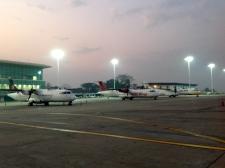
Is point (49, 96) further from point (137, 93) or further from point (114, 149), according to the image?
point (114, 149)

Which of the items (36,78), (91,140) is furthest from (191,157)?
(36,78)

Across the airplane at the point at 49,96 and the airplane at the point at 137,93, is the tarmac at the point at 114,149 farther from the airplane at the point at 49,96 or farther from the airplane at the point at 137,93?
the airplane at the point at 137,93

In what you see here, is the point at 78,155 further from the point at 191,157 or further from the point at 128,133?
the point at 128,133

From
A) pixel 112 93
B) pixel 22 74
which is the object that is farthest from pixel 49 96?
pixel 22 74

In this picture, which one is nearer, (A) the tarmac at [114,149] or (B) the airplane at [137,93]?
(A) the tarmac at [114,149]

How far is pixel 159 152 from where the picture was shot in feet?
36.1

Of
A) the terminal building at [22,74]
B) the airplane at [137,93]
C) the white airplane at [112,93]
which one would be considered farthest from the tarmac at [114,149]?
Result: the terminal building at [22,74]

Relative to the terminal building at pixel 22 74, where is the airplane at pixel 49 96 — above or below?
below

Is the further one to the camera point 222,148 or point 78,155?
point 222,148

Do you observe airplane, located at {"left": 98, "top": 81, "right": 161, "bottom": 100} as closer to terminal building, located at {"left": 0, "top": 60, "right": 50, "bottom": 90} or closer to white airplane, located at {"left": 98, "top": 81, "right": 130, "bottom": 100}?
white airplane, located at {"left": 98, "top": 81, "right": 130, "bottom": 100}

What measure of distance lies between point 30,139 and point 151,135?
17.6ft

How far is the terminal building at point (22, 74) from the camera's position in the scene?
387 ft

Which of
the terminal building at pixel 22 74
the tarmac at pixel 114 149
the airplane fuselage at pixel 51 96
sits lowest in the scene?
the tarmac at pixel 114 149

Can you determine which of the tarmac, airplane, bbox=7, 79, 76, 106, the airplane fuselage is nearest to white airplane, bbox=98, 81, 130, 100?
airplane, bbox=7, 79, 76, 106
